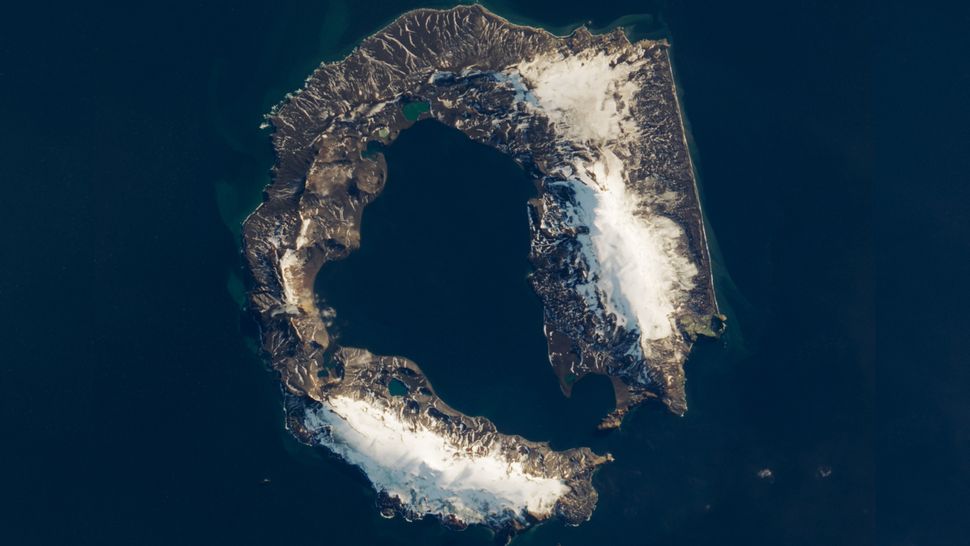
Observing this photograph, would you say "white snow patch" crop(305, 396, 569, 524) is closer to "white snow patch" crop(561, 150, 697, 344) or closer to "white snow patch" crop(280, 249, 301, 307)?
"white snow patch" crop(280, 249, 301, 307)

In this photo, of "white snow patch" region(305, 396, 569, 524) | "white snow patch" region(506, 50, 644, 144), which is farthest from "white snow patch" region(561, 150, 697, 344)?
"white snow patch" region(305, 396, 569, 524)

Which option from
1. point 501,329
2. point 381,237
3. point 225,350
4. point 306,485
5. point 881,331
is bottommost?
point 306,485

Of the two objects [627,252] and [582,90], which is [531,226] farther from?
[582,90]

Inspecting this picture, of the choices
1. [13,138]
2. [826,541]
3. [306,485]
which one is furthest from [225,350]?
[826,541]

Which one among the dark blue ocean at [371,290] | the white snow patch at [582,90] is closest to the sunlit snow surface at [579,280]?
the white snow patch at [582,90]

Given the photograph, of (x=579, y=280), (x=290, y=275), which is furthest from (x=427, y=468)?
(x=579, y=280)

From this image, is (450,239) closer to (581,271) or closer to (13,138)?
(581,271)
